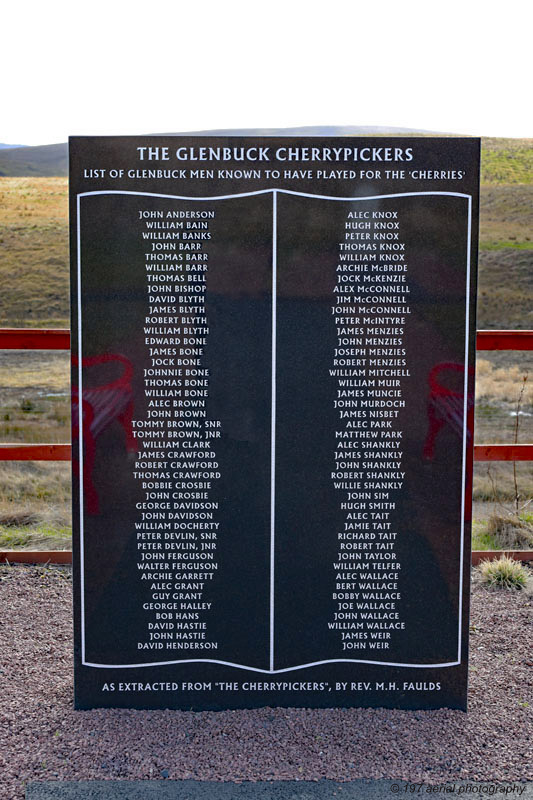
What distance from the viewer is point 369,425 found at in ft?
12.4

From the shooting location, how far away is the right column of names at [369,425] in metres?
3.71

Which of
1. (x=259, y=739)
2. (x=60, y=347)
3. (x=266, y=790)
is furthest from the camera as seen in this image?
(x=60, y=347)

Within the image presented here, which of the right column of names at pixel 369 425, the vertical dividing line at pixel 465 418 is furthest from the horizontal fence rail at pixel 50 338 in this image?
the right column of names at pixel 369 425

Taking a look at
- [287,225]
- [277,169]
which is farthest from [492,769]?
[277,169]

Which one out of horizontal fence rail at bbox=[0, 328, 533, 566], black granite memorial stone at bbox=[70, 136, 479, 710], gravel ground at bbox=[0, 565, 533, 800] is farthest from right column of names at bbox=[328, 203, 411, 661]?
horizontal fence rail at bbox=[0, 328, 533, 566]

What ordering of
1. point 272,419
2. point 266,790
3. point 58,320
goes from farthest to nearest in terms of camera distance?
1. point 58,320
2. point 272,419
3. point 266,790

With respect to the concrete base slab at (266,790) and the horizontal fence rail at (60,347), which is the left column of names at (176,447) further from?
the horizontal fence rail at (60,347)

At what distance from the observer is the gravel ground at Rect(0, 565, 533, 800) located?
10.9 feet

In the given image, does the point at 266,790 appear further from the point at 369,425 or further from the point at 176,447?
the point at 369,425

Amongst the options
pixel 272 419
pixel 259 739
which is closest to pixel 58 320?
pixel 272 419

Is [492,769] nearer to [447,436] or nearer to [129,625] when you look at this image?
[447,436]

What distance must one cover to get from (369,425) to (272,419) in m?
0.45

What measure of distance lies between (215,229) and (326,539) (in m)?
1.50

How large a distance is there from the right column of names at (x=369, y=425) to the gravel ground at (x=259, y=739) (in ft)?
1.28
